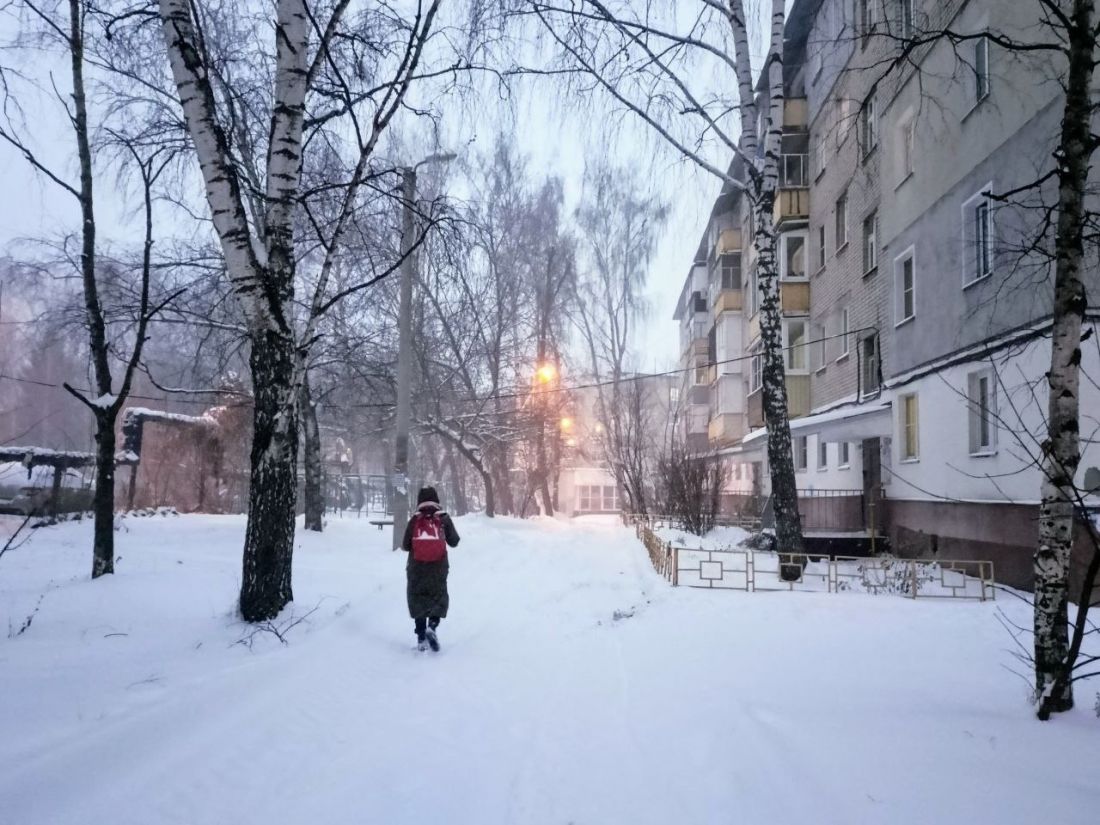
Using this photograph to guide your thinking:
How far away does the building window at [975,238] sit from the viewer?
37.9 ft

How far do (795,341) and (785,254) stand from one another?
2.57m

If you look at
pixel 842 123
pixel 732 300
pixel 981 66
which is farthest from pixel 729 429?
pixel 981 66

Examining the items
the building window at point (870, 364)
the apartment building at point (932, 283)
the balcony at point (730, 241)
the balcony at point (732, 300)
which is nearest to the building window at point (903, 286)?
the apartment building at point (932, 283)

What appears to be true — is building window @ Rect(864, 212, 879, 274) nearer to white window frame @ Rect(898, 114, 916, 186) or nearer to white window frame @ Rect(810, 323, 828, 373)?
white window frame @ Rect(898, 114, 916, 186)

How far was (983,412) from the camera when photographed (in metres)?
11.4

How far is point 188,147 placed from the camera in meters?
8.78

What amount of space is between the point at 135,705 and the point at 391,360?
54.1ft

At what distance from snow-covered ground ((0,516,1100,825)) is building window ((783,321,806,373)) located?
1420cm

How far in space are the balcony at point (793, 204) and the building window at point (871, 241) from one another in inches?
Answer: 159

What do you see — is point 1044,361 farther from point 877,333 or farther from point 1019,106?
point 877,333

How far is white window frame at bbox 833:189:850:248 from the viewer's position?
1933cm

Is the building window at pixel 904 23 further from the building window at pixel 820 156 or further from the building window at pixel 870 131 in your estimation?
the building window at pixel 820 156

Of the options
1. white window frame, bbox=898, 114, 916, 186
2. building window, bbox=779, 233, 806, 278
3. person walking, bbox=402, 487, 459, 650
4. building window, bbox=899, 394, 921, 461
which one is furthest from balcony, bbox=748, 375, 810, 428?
person walking, bbox=402, 487, 459, 650

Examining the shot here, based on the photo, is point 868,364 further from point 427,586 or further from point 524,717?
point 524,717
